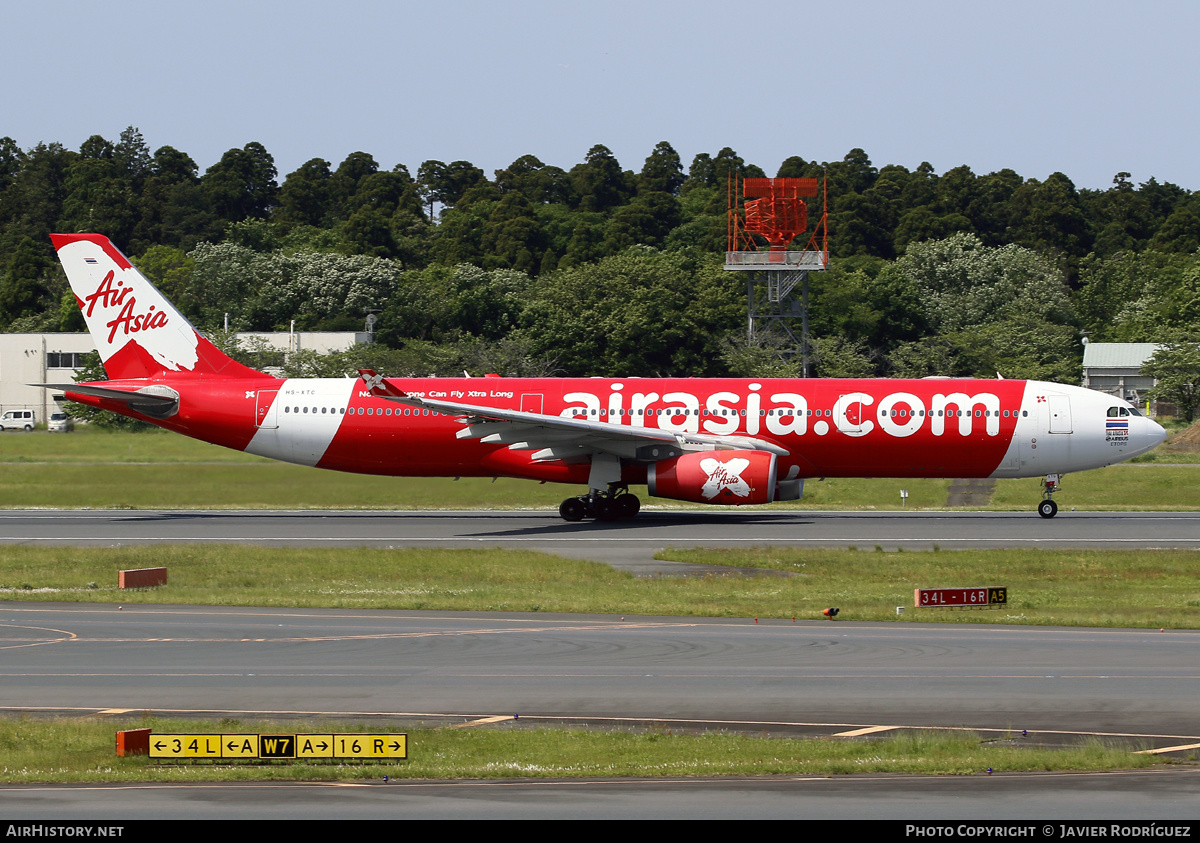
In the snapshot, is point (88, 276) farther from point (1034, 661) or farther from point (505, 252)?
point (505, 252)

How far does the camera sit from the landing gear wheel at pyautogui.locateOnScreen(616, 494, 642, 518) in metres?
40.9

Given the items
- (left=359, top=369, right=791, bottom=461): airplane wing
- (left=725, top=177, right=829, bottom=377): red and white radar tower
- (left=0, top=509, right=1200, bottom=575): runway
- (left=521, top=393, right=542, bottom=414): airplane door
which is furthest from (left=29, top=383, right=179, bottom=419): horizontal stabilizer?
(left=725, top=177, right=829, bottom=377): red and white radar tower

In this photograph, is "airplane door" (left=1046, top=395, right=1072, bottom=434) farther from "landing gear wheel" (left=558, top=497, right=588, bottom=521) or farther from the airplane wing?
"landing gear wheel" (left=558, top=497, right=588, bottom=521)

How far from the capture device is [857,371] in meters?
83.8

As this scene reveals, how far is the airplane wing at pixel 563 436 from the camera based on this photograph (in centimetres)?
3828

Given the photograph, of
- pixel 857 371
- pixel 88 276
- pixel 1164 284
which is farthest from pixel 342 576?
pixel 1164 284

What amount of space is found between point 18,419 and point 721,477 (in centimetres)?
7166

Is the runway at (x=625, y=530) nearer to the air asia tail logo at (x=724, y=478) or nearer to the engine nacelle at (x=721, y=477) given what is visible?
the engine nacelle at (x=721, y=477)

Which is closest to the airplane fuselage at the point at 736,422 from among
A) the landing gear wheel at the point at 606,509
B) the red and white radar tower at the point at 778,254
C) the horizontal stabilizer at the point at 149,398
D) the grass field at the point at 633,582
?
the horizontal stabilizer at the point at 149,398

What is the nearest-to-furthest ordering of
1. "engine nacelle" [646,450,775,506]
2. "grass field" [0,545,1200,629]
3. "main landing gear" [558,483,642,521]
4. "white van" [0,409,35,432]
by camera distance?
"grass field" [0,545,1200,629] < "engine nacelle" [646,450,775,506] < "main landing gear" [558,483,642,521] < "white van" [0,409,35,432]

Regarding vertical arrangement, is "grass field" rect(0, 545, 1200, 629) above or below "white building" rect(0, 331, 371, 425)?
below

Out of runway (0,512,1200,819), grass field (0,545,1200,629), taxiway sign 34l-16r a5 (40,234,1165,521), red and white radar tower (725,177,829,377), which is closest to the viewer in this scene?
runway (0,512,1200,819)

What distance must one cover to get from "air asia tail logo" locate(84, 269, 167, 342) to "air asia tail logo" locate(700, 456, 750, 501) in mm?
19200

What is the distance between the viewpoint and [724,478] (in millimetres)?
38062
